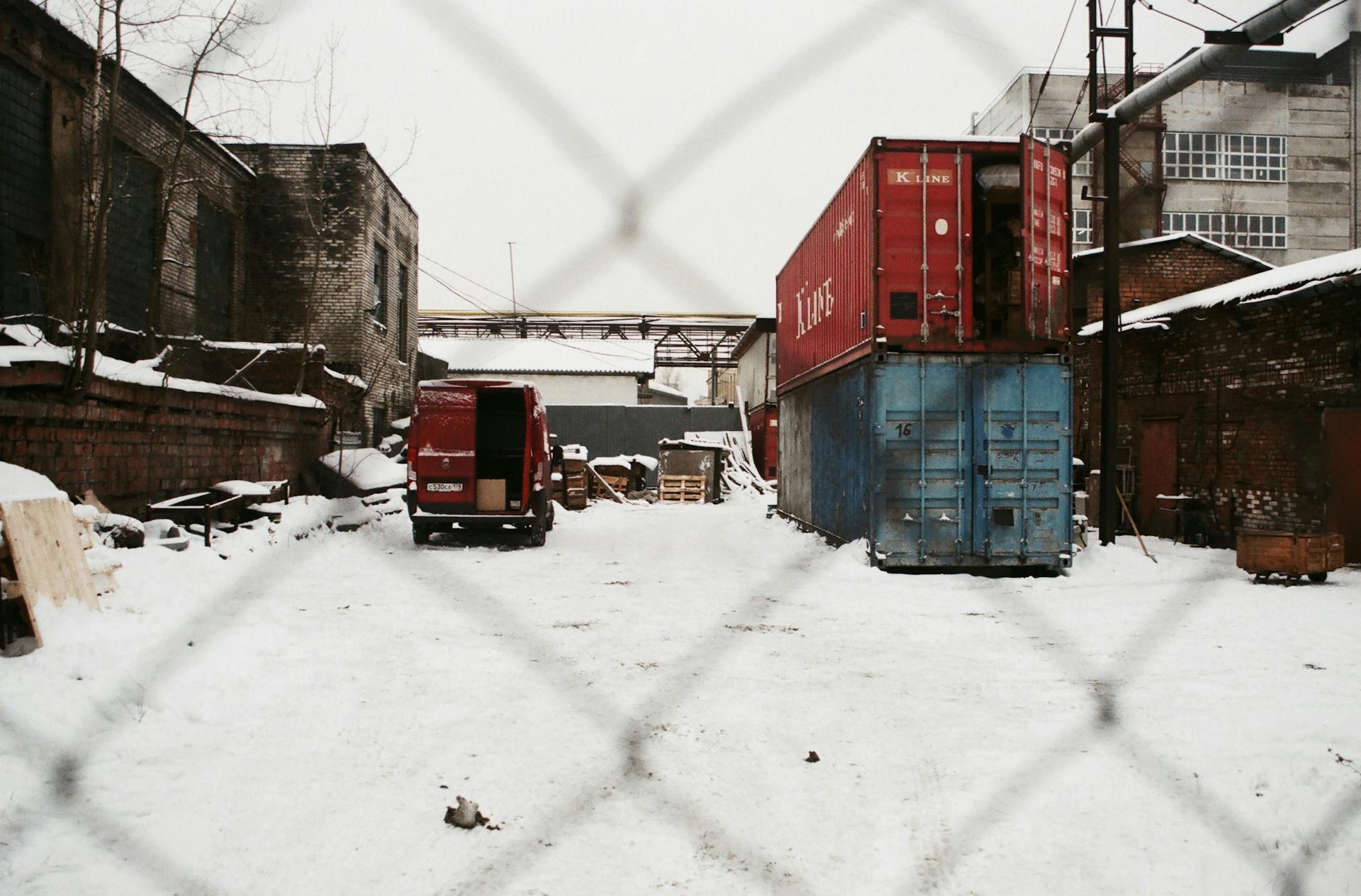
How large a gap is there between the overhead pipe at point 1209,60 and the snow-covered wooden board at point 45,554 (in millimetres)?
4979

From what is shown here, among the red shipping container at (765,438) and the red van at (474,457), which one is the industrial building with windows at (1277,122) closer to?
the red van at (474,457)

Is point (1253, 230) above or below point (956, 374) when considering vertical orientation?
above

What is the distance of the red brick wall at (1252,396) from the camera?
389 inches

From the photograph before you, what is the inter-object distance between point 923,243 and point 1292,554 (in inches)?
192

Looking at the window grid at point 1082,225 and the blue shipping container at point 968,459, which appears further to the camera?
the window grid at point 1082,225

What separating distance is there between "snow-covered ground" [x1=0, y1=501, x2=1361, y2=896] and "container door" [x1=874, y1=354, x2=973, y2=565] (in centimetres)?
195

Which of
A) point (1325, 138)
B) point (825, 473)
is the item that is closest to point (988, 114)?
point (1325, 138)

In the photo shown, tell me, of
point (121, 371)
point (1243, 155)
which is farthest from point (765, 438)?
point (1243, 155)

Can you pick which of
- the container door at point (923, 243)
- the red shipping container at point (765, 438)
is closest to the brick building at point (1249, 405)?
the container door at point (923, 243)

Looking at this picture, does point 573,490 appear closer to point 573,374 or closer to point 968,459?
point 573,374

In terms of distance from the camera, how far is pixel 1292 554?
8.11 metres

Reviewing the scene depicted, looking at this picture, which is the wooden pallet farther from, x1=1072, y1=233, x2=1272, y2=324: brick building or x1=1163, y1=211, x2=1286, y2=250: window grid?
x1=1163, y1=211, x2=1286, y2=250: window grid

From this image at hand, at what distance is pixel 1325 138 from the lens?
1.48m

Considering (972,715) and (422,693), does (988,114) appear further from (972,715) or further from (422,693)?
(422,693)
